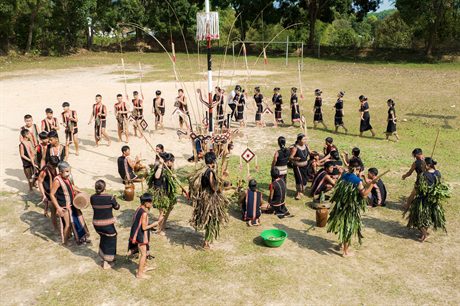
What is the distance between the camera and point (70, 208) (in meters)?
8.82

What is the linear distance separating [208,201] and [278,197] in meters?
2.39

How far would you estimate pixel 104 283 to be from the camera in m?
7.62

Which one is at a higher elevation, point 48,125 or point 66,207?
point 48,125

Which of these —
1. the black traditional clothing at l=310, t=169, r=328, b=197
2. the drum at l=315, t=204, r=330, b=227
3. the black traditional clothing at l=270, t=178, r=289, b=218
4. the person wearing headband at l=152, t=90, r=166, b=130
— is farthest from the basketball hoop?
the person wearing headband at l=152, t=90, r=166, b=130

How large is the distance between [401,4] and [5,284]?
134 ft

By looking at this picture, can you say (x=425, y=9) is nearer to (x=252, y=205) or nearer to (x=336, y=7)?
(x=336, y=7)

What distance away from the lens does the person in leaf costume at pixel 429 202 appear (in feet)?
29.2

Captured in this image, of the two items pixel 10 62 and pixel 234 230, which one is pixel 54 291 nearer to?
pixel 234 230

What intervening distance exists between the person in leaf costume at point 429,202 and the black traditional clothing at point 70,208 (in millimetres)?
6943

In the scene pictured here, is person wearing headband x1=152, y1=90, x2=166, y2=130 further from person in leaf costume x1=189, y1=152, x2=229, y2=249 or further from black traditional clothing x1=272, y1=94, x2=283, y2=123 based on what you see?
person in leaf costume x1=189, y1=152, x2=229, y2=249

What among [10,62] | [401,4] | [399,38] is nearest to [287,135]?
[401,4]

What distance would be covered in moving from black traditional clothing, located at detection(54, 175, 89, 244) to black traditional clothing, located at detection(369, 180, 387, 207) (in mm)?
A: 6856

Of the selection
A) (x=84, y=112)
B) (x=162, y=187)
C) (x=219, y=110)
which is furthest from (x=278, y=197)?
(x=84, y=112)

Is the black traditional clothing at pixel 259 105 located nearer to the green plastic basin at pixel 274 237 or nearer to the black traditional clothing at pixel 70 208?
the green plastic basin at pixel 274 237
